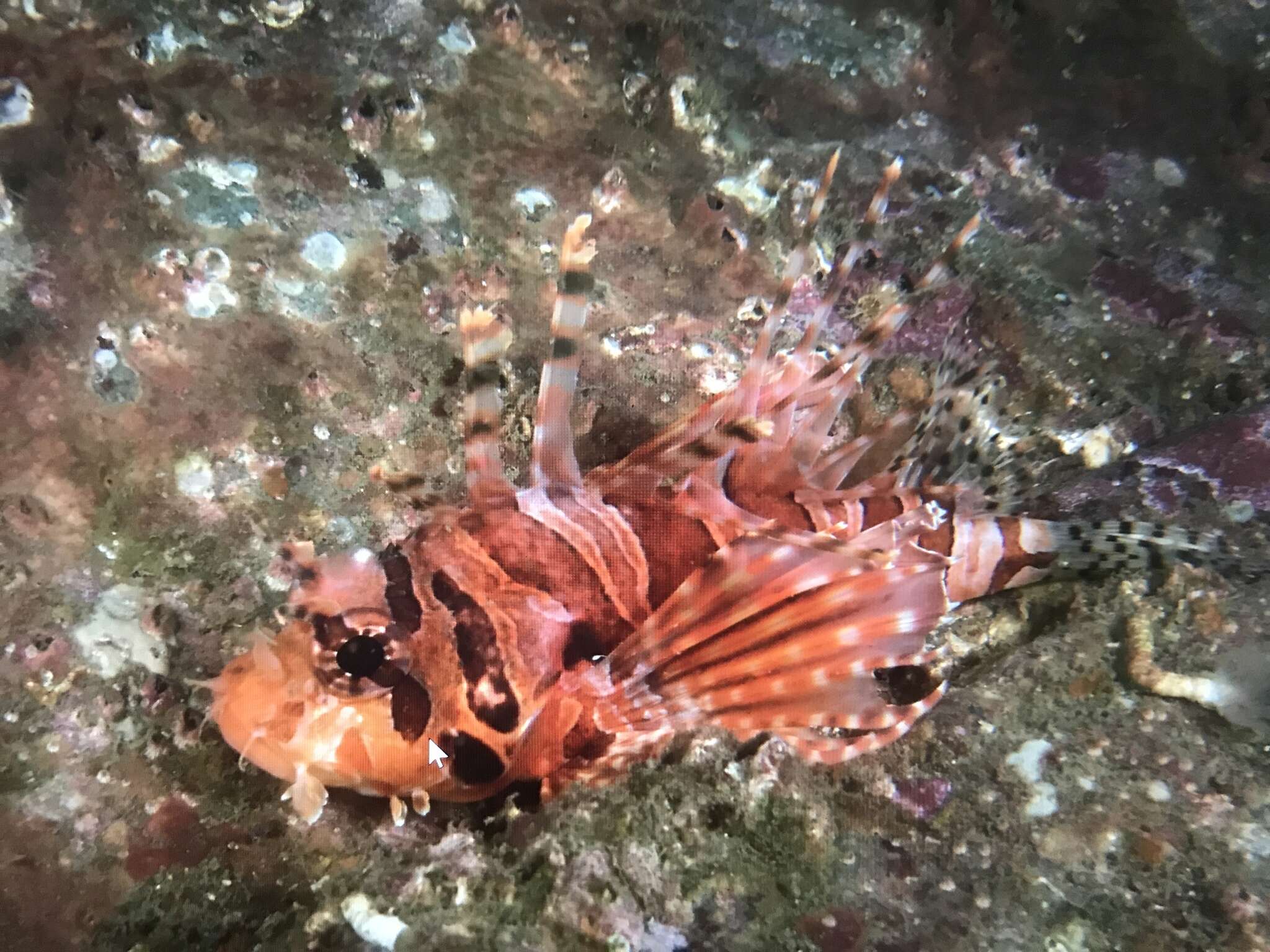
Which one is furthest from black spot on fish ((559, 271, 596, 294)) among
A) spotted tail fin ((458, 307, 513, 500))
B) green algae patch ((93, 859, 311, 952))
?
green algae patch ((93, 859, 311, 952))

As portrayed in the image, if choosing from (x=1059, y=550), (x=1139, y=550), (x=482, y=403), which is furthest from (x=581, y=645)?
(x=1139, y=550)

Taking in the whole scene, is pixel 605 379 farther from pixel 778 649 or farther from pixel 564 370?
pixel 778 649

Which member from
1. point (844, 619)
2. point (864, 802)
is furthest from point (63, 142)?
point (864, 802)

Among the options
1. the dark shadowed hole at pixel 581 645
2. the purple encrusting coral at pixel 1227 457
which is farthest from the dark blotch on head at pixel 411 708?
the purple encrusting coral at pixel 1227 457

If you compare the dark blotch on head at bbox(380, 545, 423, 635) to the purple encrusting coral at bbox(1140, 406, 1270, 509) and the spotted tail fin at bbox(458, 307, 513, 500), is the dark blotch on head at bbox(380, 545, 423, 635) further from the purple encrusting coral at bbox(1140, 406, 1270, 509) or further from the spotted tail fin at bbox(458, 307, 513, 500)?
the purple encrusting coral at bbox(1140, 406, 1270, 509)

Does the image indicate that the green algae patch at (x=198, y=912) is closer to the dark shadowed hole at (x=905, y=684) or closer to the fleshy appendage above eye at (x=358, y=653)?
the fleshy appendage above eye at (x=358, y=653)
